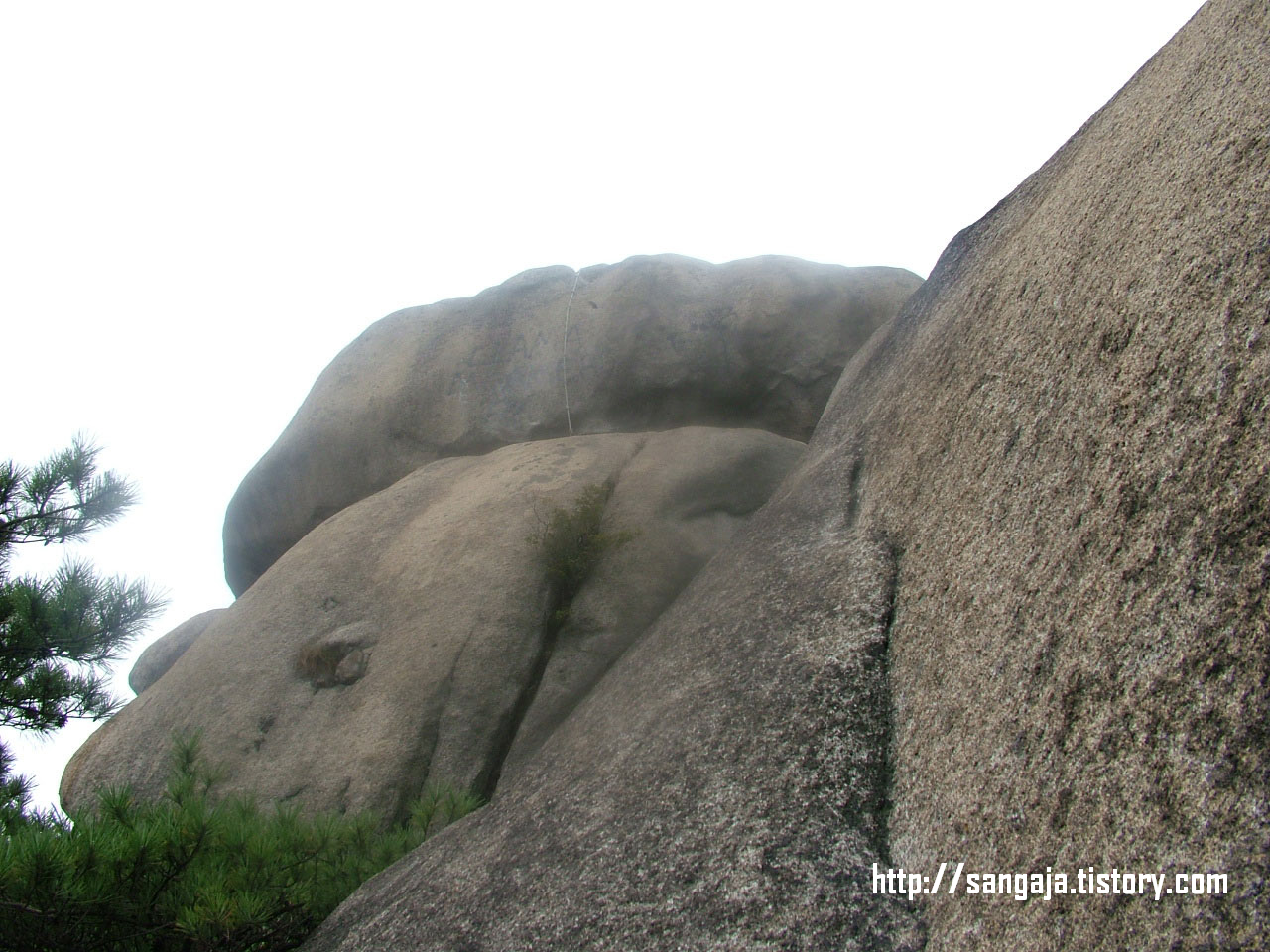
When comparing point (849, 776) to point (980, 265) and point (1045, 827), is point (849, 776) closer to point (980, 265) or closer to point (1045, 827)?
point (1045, 827)

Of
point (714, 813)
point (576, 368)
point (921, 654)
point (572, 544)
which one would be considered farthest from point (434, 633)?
point (921, 654)

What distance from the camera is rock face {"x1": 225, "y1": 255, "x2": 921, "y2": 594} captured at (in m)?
8.63

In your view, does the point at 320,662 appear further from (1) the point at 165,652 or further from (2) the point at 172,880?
(1) the point at 165,652

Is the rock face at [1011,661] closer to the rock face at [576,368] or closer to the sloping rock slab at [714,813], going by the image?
the sloping rock slab at [714,813]

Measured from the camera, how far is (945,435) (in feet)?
13.0

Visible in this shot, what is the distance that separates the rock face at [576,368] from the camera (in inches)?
340

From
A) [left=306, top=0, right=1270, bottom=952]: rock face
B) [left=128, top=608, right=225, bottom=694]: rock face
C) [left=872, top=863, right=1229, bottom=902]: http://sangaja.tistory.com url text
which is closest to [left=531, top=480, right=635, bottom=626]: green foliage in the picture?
[left=306, top=0, right=1270, bottom=952]: rock face

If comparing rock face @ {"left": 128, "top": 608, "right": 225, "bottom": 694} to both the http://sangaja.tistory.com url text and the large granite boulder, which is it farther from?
the http://sangaja.tistory.com url text

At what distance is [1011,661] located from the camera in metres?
2.71

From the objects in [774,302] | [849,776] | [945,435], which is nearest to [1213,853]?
[849,776]

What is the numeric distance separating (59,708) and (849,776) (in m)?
7.82

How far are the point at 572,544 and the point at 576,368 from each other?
2702 mm

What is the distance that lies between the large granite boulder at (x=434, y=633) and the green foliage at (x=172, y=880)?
1366 millimetres

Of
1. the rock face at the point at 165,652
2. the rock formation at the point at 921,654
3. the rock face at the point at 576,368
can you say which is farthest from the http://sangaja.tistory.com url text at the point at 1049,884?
the rock face at the point at 165,652
